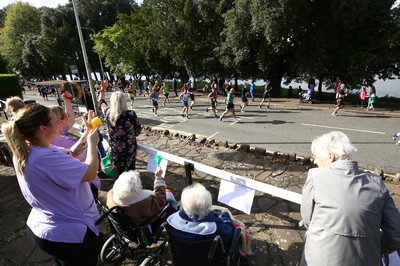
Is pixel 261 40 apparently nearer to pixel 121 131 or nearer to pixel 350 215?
pixel 121 131

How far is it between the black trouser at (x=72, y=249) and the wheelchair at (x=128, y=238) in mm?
295

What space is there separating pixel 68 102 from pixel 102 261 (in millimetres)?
2319

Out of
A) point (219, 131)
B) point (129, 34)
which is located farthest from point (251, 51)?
point (129, 34)

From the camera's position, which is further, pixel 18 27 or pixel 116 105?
pixel 18 27

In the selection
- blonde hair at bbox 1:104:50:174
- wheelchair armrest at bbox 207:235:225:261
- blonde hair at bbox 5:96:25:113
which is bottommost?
wheelchair armrest at bbox 207:235:225:261

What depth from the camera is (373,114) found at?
12750 millimetres

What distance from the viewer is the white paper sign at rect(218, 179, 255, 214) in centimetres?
309

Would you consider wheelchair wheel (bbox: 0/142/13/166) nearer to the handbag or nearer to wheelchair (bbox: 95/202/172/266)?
the handbag

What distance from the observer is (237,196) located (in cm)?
321

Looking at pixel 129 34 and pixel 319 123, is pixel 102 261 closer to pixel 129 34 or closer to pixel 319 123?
pixel 319 123

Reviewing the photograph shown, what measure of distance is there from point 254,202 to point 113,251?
92.0 inches

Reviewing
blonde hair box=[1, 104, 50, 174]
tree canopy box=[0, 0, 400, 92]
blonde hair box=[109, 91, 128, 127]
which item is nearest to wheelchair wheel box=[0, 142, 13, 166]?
blonde hair box=[109, 91, 128, 127]

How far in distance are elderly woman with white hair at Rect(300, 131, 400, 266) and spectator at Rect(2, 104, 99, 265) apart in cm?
178

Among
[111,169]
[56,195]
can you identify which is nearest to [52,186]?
[56,195]
